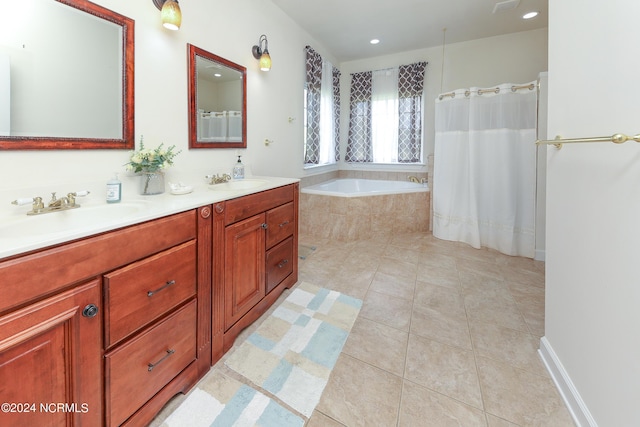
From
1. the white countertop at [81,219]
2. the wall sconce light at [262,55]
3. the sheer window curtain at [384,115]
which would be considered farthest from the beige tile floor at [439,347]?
the sheer window curtain at [384,115]

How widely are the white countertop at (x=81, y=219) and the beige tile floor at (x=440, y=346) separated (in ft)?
3.36

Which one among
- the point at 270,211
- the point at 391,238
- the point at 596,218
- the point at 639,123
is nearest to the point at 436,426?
the point at 596,218

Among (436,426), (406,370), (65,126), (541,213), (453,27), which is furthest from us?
(453,27)

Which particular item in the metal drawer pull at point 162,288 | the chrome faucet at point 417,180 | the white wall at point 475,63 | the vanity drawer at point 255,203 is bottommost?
the metal drawer pull at point 162,288

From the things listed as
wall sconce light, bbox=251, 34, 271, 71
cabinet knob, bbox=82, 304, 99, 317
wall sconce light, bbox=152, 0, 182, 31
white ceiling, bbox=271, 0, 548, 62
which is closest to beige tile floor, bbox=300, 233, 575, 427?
cabinet knob, bbox=82, 304, 99, 317

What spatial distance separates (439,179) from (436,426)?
9.23 feet

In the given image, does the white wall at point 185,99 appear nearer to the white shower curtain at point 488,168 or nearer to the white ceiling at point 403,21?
the white ceiling at point 403,21

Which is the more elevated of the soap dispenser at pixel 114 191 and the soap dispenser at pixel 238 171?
the soap dispenser at pixel 238 171

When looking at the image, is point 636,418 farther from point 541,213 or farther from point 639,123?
point 541,213

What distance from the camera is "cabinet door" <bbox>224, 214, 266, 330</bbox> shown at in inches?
58.2

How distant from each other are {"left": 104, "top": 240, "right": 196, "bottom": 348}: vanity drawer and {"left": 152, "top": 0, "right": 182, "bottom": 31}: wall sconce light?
1221 millimetres

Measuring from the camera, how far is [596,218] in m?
1.04

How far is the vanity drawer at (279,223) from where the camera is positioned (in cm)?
185

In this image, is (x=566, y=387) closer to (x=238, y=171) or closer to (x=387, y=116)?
(x=238, y=171)
